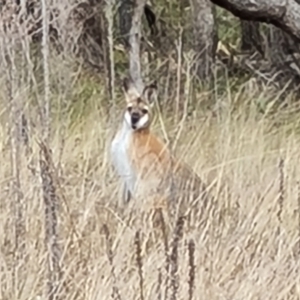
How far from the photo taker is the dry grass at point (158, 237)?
3.61 meters

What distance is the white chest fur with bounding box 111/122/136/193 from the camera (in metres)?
5.50

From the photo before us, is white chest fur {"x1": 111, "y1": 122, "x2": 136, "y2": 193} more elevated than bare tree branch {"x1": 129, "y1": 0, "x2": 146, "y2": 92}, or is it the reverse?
bare tree branch {"x1": 129, "y1": 0, "x2": 146, "y2": 92}

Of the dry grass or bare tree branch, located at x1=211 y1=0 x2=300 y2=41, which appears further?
bare tree branch, located at x1=211 y1=0 x2=300 y2=41

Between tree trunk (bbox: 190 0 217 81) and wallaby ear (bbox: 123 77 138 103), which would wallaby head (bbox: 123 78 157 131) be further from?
tree trunk (bbox: 190 0 217 81)

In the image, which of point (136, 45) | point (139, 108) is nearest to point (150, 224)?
point (139, 108)

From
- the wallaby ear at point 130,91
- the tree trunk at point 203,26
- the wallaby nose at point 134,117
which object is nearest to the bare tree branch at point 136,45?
the wallaby ear at point 130,91

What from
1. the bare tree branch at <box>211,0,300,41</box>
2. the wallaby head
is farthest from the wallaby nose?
the bare tree branch at <box>211,0,300,41</box>

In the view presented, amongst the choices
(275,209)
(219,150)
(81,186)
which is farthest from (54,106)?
(275,209)

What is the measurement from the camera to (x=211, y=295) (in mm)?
3629

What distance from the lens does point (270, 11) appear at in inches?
239

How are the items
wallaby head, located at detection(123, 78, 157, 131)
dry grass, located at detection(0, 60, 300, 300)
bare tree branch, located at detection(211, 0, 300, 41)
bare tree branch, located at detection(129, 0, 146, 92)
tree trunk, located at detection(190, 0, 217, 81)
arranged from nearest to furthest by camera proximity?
1. dry grass, located at detection(0, 60, 300, 300)
2. bare tree branch, located at detection(211, 0, 300, 41)
3. wallaby head, located at detection(123, 78, 157, 131)
4. bare tree branch, located at detection(129, 0, 146, 92)
5. tree trunk, located at detection(190, 0, 217, 81)

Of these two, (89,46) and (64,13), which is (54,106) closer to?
(64,13)

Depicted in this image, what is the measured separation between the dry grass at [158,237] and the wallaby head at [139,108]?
2.98 feet

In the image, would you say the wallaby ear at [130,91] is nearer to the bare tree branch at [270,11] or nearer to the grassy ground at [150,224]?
the grassy ground at [150,224]
